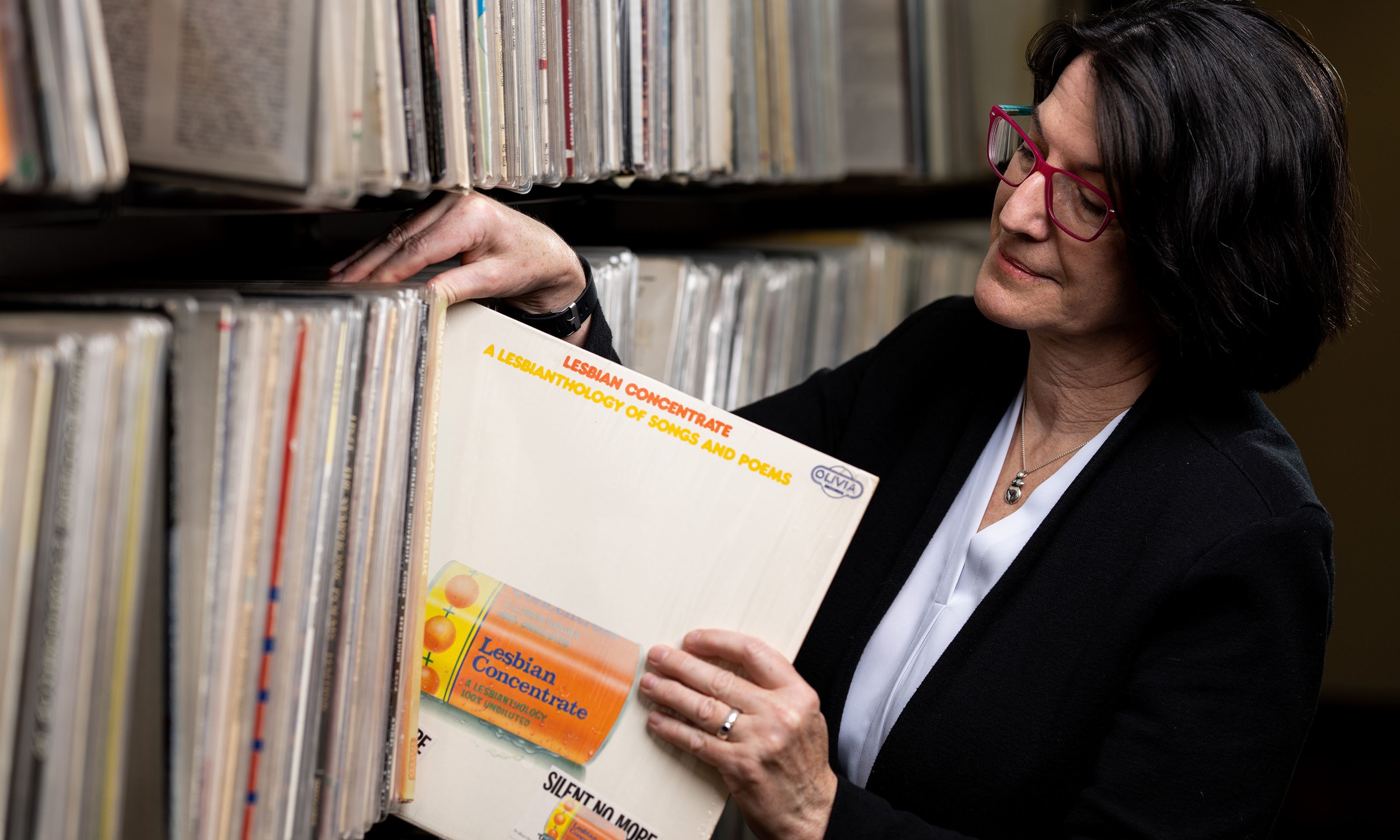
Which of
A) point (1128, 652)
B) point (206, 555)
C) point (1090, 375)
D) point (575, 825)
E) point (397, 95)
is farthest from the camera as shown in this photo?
point (1090, 375)

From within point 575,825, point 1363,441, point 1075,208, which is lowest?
point 1363,441

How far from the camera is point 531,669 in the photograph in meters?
0.87

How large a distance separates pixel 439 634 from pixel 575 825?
191 mm

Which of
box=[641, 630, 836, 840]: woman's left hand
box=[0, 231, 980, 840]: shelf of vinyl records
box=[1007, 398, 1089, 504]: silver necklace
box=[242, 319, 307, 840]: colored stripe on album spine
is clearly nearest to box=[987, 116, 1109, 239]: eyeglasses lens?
box=[1007, 398, 1089, 504]: silver necklace

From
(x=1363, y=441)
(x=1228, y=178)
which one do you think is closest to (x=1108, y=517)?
(x=1228, y=178)

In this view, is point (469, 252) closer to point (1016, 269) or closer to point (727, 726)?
point (727, 726)

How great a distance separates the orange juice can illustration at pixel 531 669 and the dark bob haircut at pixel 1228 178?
2.13 ft

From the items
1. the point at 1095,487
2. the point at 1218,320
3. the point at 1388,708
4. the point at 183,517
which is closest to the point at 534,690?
the point at 183,517

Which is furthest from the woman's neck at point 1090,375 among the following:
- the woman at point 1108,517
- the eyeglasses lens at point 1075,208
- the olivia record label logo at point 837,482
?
the olivia record label logo at point 837,482

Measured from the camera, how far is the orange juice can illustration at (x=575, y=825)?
2.84 ft

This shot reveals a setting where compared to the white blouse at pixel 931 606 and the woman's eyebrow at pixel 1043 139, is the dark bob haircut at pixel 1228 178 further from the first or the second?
the white blouse at pixel 931 606

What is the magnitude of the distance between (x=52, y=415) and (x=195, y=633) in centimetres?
15

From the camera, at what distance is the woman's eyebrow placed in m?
1.06

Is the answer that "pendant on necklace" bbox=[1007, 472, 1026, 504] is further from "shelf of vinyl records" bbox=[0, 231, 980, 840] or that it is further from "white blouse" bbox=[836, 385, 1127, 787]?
"shelf of vinyl records" bbox=[0, 231, 980, 840]
